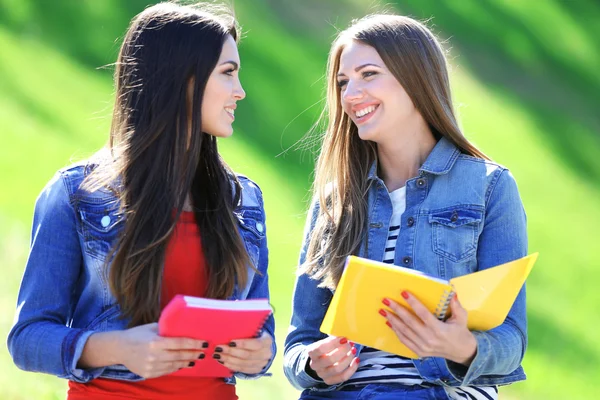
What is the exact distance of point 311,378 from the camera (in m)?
2.70

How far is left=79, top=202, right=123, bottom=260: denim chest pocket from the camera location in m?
2.45

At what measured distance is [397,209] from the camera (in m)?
2.86

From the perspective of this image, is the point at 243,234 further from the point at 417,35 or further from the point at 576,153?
the point at 576,153

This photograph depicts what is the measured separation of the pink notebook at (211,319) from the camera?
208cm

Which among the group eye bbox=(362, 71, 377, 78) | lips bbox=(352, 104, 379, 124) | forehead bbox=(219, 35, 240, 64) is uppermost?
forehead bbox=(219, 35, 240, 64)

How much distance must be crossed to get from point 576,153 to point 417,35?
378cm

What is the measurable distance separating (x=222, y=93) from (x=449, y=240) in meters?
0.81

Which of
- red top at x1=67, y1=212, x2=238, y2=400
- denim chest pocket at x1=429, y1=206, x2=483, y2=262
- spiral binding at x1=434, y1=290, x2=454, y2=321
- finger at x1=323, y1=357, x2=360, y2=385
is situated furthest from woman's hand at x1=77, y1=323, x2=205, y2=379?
denim chest pocket at x1=429, y1=206, x2=483, y2=262

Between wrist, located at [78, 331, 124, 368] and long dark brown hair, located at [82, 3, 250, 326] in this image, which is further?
long dark brown hair, located at [82, 3, 250, 326]

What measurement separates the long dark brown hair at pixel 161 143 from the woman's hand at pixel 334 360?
0.30 meters

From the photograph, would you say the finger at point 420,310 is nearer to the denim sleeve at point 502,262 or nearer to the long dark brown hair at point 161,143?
the denim sleeve at point 502,262

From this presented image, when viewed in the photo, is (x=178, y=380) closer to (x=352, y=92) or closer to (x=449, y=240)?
(x=449, y=240)

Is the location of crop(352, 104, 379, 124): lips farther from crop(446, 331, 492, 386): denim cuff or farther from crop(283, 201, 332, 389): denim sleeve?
crop(446, 331, 492, 386): denim cuff

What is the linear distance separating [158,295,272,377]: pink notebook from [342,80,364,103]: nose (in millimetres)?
898
